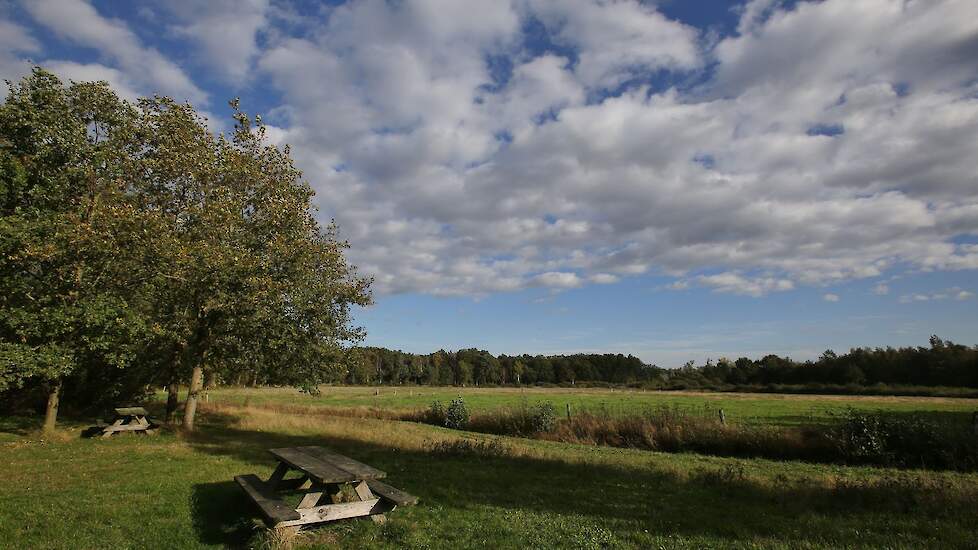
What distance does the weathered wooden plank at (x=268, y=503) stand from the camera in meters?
7.03

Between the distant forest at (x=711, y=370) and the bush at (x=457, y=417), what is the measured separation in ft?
20.9

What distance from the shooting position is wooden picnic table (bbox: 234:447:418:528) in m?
7.30

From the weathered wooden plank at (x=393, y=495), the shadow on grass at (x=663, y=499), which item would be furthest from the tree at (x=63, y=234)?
the weathered wooden plank at (x=393, y=495)

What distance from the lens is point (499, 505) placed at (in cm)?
924

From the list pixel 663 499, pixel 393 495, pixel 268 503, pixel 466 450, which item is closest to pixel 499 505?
pixel 393 495

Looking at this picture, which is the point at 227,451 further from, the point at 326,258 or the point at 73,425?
the point at 73,425

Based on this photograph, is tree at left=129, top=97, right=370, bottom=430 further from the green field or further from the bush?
the green field

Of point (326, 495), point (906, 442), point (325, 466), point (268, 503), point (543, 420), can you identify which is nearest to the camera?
point (268, 503)

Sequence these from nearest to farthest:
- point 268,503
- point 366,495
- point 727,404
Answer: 1. point 268,503
2. point 366,495
3. point 727,404

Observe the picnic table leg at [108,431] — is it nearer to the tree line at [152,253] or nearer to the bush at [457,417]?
the tree line at [152,253]

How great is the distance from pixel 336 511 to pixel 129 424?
15.9 meters

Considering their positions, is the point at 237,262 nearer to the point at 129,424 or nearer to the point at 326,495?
the point at 129,424

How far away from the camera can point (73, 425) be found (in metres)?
21.2

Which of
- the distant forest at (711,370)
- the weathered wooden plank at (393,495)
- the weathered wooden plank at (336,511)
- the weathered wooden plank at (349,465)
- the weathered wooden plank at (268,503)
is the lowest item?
the weathered wooden plank at (336,511)
